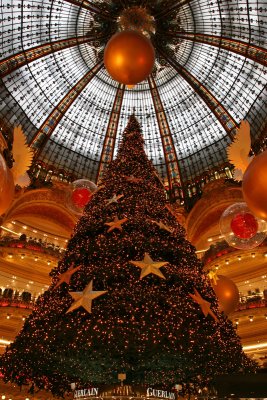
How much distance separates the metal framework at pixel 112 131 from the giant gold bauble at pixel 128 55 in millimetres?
19517

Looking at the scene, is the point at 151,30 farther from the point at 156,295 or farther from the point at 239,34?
the point at 156,295

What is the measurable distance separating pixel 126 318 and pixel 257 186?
4.02 meters

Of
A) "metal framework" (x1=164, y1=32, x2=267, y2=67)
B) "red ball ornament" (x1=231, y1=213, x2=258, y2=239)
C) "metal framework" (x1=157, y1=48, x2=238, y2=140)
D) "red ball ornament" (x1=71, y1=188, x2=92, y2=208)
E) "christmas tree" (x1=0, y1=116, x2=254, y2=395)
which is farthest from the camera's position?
"metal framework" (x1=157, y1=48, x2=238, y2=140)

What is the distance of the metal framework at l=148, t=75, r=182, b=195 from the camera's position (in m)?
26.2

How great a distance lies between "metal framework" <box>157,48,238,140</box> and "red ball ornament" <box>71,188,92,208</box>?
15291 mm

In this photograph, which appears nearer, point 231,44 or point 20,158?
point 20,158

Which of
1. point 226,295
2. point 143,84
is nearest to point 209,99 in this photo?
point 143,84

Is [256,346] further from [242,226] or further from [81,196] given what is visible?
[242,226]

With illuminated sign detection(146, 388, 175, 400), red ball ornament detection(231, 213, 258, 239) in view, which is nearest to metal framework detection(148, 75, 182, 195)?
illuminated sign detection(146, 388, 175, 400)

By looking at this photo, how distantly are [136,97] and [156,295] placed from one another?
2156cm

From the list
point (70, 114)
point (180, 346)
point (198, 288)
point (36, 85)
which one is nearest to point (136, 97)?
point (70, 114)

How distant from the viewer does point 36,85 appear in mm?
23062

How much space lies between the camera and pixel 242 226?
751 cm

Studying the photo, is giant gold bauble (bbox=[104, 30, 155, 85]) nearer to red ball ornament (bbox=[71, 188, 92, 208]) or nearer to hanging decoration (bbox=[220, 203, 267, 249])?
hanging decoration (bbox=[220, 203, 267, 249])
